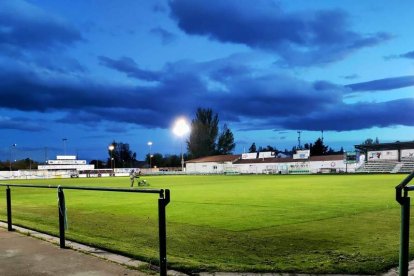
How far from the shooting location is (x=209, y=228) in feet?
39.0

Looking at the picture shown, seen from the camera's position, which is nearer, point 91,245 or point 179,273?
point 179,273

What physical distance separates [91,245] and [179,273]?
2.98 metres

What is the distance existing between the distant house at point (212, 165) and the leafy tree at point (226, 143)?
24.5 metres

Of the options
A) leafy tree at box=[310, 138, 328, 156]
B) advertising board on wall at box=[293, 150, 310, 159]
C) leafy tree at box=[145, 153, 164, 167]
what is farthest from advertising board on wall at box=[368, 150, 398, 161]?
leafy tree at box=[145, 153, 164, 167]

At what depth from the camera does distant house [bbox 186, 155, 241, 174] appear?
11350 cm

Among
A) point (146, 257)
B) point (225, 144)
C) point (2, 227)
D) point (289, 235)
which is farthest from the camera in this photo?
point (225, 144)

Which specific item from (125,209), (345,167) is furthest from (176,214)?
(345,167)

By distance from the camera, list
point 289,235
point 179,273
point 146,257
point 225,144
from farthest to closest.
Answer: point 225,144, point 289,235, point 146,257, point 179,273

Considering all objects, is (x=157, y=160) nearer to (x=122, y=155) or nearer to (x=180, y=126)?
(x=122, y=155)

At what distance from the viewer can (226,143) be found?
486ft

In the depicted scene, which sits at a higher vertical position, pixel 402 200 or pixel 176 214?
pixel 402 200

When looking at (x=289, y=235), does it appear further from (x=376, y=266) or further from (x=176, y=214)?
(x=176, y=214)

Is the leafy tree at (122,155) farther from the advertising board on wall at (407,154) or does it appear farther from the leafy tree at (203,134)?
the advertising board on wall at (407,154)

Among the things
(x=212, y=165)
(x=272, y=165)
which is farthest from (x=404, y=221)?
(x=212, y=165)
